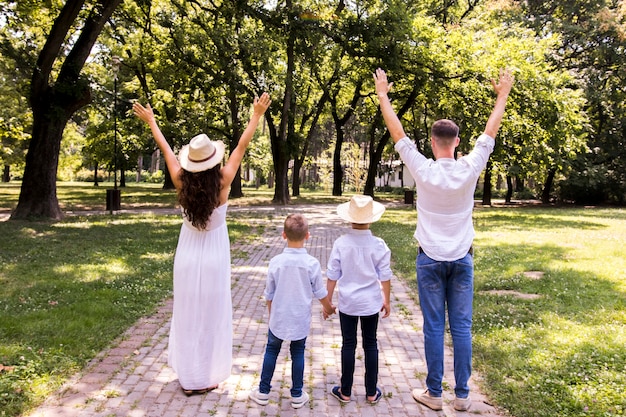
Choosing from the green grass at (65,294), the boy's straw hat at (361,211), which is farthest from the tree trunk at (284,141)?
the boy's straw hat at (361,211)

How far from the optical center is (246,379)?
4.64 meters

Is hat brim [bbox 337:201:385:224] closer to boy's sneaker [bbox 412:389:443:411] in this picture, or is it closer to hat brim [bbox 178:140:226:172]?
hat brim [bbox 178:140:226:172]

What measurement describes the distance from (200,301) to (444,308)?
1943 millimetres

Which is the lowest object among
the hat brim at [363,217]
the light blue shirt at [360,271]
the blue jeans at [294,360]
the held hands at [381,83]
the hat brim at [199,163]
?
the blue jeans at [294,360]

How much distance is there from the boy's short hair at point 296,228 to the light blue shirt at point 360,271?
26 cm

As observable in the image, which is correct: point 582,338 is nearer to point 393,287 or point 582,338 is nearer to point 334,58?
point 393,287

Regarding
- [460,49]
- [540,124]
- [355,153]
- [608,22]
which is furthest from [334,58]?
[355,153]

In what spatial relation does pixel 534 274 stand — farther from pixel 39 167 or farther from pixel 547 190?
pixel 547 190

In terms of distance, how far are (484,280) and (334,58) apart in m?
18.7

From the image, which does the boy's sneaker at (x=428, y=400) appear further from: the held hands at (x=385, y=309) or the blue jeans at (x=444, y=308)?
the held hands at (x=385, y=309)

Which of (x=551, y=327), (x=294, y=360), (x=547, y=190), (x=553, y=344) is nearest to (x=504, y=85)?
(x=294, y=360)

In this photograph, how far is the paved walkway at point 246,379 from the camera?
3.99 m

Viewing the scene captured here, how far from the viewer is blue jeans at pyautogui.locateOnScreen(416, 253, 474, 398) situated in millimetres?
3982

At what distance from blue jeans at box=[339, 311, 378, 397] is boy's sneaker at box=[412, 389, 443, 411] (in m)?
0.37
